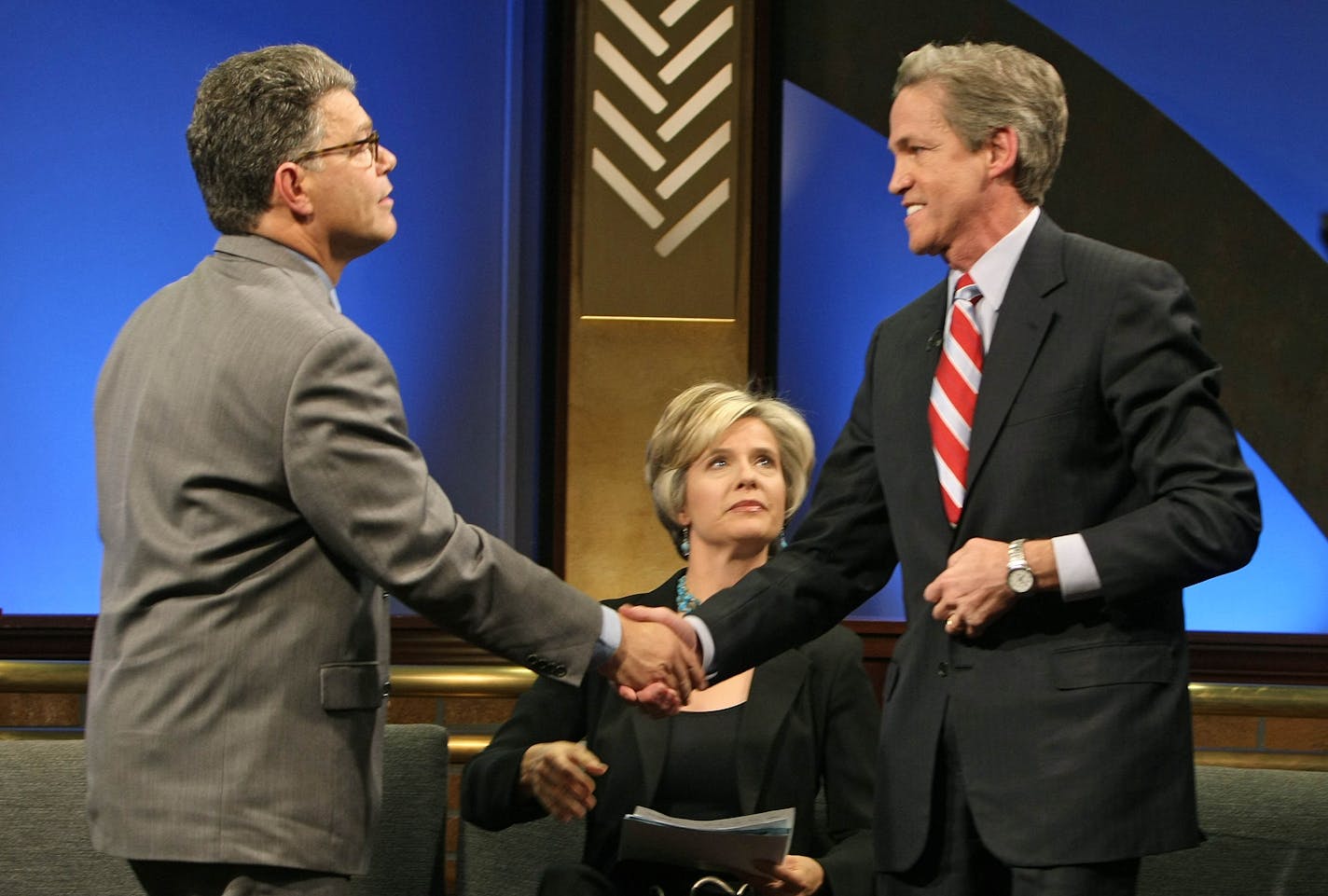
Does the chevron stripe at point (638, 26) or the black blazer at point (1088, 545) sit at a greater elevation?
the chevron stripe at point (638, 26)

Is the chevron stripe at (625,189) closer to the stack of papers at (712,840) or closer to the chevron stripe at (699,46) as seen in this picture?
the chevron stripe at (699,46)

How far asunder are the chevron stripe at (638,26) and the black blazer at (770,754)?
1405 mm

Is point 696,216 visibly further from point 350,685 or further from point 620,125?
point 350,685

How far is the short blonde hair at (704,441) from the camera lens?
2.81 m

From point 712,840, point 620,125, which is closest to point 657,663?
point 712,840

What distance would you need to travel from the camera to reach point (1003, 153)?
1983mm

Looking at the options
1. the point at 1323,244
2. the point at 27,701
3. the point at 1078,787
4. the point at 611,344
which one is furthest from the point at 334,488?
the point at 1323,244

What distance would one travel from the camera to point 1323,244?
11.1 feet

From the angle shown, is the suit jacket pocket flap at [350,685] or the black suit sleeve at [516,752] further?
the black suit sleeve at [516,752]

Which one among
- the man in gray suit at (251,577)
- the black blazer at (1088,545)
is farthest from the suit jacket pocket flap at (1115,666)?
the man in gray suit at (251,577)

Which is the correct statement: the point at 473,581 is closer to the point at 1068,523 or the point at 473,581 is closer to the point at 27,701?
the point at 1068,523

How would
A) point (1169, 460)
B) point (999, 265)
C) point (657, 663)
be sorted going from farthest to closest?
point (657, 663) < point (999, 265) < point (1169, 460)

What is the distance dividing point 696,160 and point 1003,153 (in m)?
1.41

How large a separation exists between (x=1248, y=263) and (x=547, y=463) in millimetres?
1602
